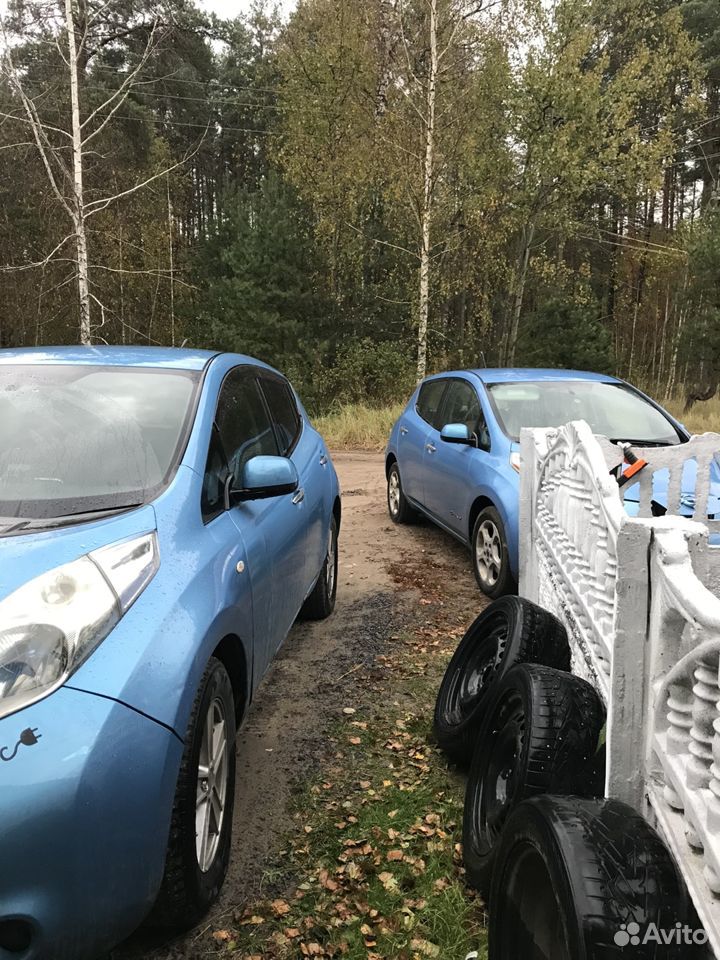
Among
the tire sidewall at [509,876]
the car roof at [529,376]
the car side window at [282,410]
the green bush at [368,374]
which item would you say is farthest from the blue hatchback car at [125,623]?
the green bush at [368,374]

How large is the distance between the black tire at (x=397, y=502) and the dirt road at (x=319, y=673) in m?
0.12

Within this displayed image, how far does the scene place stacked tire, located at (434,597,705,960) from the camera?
1.33 m

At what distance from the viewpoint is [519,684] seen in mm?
2293

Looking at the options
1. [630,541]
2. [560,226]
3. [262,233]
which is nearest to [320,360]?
[262,233]

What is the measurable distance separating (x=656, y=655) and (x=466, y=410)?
15.6 ft

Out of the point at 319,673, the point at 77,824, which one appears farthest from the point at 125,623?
the point at 319,673

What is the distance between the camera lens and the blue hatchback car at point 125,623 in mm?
1532

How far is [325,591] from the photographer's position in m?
4.70

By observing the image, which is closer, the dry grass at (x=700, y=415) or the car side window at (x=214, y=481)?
the car side window at (x=214, y=481)

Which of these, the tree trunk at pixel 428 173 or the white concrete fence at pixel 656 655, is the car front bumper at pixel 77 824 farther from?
the tree trunk at pixel 428 173

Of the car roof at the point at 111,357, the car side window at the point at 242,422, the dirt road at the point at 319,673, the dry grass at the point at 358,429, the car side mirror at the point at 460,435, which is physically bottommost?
the dry grass at the point at 358,429

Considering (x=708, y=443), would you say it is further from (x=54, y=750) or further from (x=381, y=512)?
(x=381, y=512)

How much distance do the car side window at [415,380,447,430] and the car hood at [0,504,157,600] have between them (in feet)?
15.4

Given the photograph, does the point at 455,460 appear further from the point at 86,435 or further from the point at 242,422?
the point at 86,435
